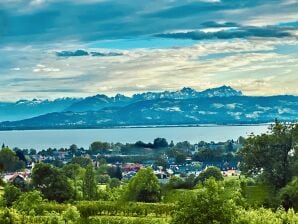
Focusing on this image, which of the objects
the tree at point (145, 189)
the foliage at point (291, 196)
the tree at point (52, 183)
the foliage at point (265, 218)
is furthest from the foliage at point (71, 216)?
the tree at point (52, 183)

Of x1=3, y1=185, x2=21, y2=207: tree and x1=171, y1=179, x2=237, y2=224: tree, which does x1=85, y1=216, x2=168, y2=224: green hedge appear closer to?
x1=171, y1=179, x2=237, y2=224: tree

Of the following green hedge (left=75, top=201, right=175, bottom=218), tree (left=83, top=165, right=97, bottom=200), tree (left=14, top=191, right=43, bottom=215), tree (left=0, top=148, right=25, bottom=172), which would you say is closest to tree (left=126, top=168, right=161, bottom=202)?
tree (left=83, top=165, right=97, bottom=200)

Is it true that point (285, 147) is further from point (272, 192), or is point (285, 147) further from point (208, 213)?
point (208, 213)

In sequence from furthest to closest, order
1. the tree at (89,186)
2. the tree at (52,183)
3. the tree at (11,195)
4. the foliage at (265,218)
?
the tree at (89,186) → the tree at (52,183) → the tree at (11,195) → the foliage at (265,218)

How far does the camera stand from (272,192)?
2295 inches

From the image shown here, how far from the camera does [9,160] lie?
5394 inches

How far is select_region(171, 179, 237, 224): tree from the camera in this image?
28.3 meters

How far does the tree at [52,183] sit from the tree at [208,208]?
116 ft

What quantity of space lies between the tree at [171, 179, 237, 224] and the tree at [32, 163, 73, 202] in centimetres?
3527

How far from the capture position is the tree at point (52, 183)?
62438mm

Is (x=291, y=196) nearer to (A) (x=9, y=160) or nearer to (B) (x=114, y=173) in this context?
(B) (x=114, y=173)

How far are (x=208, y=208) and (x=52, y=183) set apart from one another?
3713cm

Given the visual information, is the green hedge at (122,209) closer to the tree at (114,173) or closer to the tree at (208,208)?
the tree at (208,208)

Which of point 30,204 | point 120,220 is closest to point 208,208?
point 120,220
